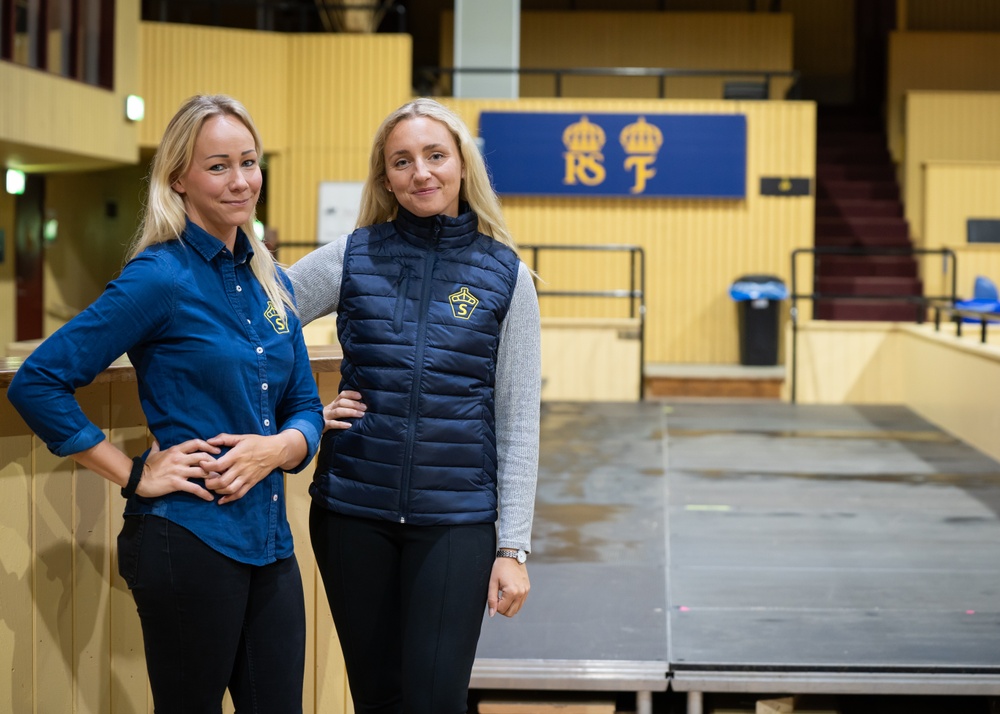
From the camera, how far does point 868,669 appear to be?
299 centimetres

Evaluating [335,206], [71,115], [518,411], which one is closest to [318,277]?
[518,411]

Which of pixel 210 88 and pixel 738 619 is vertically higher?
pixel 210 88

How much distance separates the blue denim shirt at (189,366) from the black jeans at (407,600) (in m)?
0.11

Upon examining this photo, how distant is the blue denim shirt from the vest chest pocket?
162mm

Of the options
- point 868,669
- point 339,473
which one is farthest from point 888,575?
point 339,473

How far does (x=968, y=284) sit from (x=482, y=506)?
10402 millimetres

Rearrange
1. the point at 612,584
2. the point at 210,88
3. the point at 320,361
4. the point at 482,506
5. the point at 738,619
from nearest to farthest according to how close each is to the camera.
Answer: the point at 482,506
the point at 320,361
the point at 738,619
the point at 612,584
the point at 210,88

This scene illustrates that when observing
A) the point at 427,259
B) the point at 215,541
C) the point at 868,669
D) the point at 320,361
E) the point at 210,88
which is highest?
the point at 210,88

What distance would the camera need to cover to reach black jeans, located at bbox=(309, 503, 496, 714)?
1.84 meters

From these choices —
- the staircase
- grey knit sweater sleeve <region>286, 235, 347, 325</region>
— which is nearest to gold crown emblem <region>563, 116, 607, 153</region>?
the staircase

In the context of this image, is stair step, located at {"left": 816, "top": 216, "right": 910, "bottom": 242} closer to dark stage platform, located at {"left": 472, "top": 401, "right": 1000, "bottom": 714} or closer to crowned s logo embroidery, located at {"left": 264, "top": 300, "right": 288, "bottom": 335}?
dark stage platform, located at {"left": 472, "top": 401, "right": 1000, "bottom": 714}

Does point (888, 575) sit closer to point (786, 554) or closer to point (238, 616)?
point (786, 554)

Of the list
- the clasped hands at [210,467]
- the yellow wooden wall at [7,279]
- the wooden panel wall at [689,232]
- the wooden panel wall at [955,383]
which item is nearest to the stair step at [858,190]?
the wooden panel wall at [689,232]

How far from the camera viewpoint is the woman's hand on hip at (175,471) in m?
1.65
